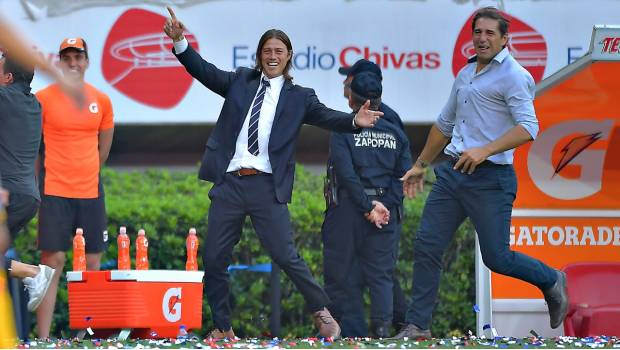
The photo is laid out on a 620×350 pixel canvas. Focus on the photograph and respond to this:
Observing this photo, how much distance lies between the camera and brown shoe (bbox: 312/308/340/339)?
8.52m

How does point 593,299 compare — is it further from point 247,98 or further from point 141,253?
point 141,253

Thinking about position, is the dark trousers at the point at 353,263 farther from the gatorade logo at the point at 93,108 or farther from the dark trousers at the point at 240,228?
the gatorade logo at the point at 93,108

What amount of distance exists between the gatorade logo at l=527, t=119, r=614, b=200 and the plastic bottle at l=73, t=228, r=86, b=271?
301 cm

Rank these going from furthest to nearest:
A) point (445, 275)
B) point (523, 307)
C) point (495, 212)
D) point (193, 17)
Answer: point (193, 17)
point (445, 275)
point (523, 307)
point (495, 212)

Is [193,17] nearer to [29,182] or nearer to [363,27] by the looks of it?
[363,27]

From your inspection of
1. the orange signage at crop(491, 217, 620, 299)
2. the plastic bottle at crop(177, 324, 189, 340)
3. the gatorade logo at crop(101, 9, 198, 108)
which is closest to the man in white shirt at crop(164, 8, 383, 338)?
the plastic bottle at crop(177, 324, 189, 340)

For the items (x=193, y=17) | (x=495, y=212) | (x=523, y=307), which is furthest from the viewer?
(x=193, y=17)

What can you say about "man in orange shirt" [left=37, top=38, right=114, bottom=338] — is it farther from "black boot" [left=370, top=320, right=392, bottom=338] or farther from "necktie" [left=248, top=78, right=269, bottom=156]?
"black boot" [left=370, top=320, right=392, bottom=338]

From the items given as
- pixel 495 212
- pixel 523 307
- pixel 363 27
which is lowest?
pixel 523 307

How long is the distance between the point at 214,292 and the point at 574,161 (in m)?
2.63

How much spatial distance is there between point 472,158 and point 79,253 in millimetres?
2816

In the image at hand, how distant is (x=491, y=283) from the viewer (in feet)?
30.4

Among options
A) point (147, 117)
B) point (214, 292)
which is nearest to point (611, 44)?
point (214, 292)

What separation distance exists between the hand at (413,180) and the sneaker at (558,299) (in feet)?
3.19
